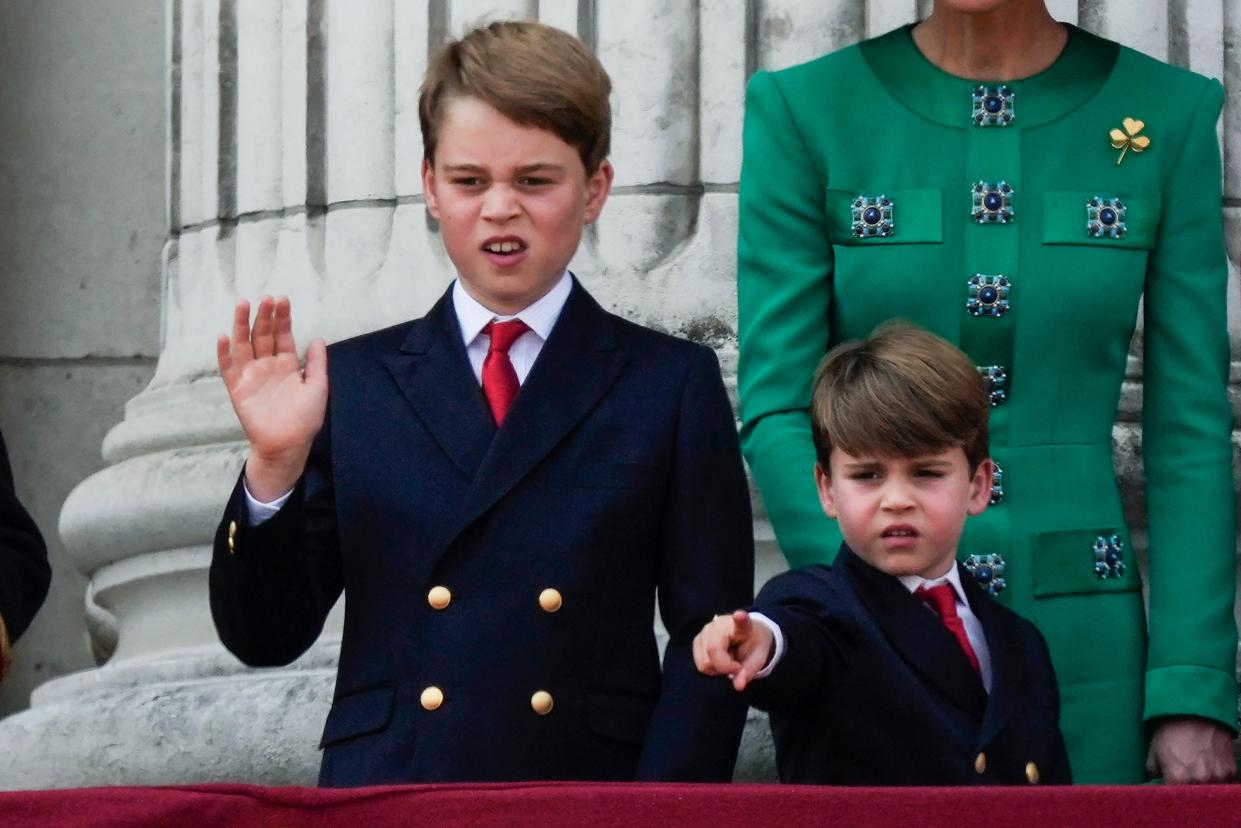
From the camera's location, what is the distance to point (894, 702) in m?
2.79

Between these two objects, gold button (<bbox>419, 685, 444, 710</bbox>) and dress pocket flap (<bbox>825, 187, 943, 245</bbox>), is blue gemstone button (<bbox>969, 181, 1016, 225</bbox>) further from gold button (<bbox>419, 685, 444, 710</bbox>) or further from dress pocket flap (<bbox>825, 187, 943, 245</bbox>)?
gold button (<bbox>419, 685, 444, 710</bbox>)

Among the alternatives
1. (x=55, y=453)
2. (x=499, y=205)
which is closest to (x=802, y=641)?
(x=499, y=205)

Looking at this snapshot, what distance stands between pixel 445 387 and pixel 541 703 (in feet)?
1.24

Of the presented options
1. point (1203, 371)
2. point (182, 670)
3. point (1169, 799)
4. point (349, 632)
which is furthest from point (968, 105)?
point (182, 670)

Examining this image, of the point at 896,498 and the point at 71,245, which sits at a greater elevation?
the point at 71,245

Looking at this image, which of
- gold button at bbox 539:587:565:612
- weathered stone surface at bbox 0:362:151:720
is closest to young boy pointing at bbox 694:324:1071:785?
gold button at bbox 539:587:565:612

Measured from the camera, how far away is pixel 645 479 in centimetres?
290

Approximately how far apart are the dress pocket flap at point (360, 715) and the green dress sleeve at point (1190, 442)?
89 centimetres

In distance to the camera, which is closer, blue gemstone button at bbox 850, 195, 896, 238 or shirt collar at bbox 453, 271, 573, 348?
shirt collar at bbox 453, 271, 573, 348

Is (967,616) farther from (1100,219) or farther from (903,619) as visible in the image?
(1100,219)

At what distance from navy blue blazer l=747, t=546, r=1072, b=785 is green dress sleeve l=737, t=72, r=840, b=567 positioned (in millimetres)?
201

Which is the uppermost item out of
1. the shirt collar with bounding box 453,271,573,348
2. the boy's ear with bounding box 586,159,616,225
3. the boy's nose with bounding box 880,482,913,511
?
the boy's ear with bounding box 586,159,616,225

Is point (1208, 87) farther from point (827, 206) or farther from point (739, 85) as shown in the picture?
point (739, 85)

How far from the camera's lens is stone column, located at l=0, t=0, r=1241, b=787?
160 inches
